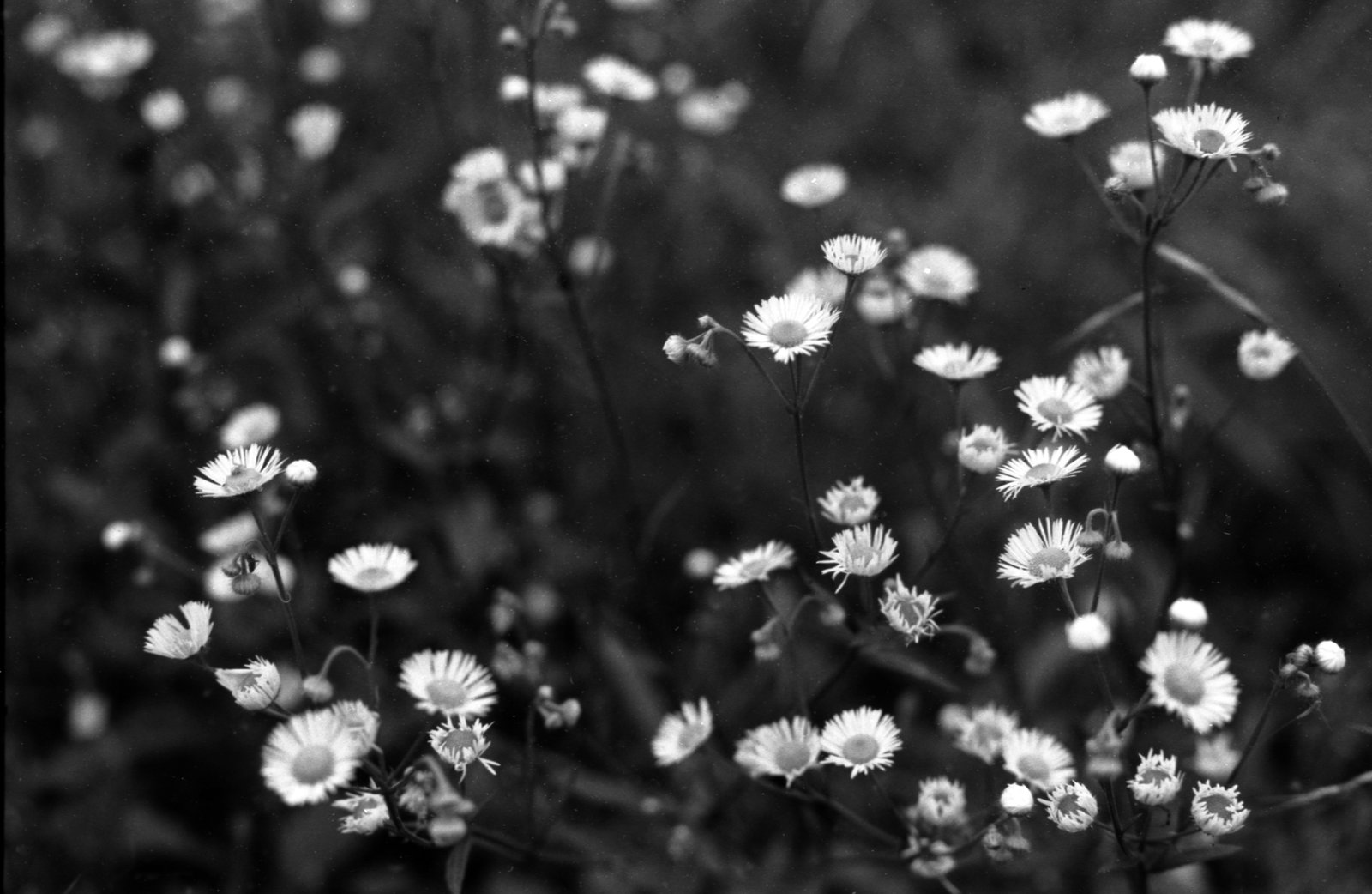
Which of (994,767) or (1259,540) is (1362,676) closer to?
(1259,540)

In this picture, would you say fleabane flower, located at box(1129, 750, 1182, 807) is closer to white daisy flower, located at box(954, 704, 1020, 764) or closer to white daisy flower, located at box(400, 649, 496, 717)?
white daisy flower, located at box(954, 704, 1020, 764)

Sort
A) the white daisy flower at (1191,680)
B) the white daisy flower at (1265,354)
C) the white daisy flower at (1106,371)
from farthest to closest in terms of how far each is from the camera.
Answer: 1. the white daisy flower at (1265,354)
2. the white daisy flower at (1106,371)
3. the white daisy flower at (1191,680)

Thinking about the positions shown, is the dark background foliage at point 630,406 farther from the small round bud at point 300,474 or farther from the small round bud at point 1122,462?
the small round bud at point 300,474

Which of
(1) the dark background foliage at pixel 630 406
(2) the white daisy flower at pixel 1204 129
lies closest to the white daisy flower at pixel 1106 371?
(1) the dark background foliage at pixel 630 406

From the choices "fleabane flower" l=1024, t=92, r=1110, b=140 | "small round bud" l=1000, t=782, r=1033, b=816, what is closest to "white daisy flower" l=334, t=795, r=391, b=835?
"small round bud" l=1000, t=782, r=1033, b=816

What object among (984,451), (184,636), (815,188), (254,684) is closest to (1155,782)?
(984,451)
